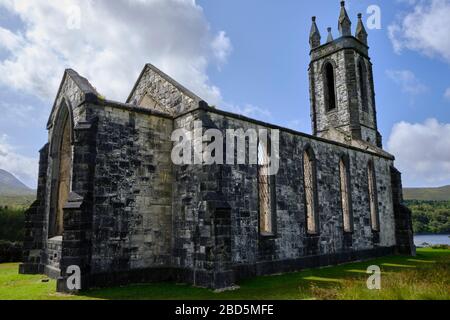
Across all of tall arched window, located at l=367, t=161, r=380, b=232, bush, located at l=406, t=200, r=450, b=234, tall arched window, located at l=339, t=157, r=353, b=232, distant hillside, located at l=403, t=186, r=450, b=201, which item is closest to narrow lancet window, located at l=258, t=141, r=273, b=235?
tall arched window, located at l=339, t=157, r=353, b=232

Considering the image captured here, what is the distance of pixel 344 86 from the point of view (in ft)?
71.5

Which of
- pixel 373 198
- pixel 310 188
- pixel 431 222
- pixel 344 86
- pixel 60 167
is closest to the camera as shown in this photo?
pixel 60 167

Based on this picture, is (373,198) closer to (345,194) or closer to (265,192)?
(345,194)

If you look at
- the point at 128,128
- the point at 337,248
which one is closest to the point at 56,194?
the point at 128,128

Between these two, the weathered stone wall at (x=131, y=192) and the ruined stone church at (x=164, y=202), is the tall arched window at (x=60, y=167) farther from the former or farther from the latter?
the weathered stone wall at (x=131, y=192)

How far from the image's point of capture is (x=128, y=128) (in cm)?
1026

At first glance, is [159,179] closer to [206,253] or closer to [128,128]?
[128,128]

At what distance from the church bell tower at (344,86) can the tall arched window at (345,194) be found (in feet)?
16.4

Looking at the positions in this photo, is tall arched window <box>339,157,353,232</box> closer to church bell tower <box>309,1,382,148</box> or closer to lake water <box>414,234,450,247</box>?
church bell tower <box>309,1,382,148</box>

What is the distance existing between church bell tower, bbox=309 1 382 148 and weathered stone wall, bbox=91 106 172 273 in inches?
560

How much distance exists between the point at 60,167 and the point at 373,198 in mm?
15805

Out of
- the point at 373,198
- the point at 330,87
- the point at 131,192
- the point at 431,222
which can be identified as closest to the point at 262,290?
the point at 131,192

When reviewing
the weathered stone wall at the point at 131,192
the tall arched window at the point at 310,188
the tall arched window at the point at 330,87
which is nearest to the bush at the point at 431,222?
the tall arched window at the point at 330,87

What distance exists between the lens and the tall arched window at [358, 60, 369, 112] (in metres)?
22.5
